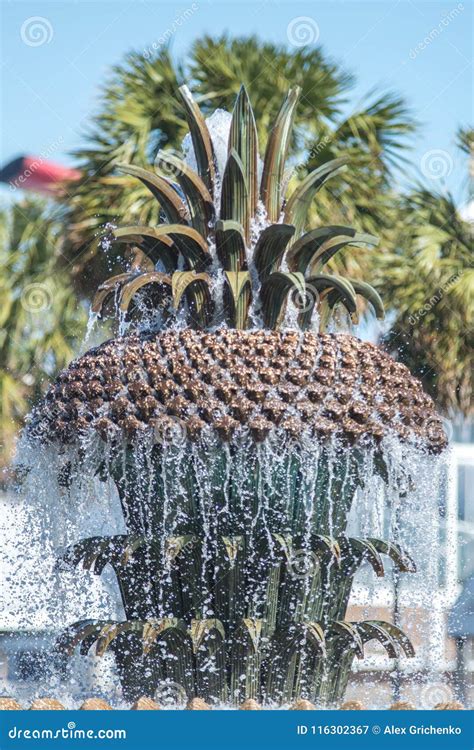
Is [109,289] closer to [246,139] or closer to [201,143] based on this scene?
[201,143]

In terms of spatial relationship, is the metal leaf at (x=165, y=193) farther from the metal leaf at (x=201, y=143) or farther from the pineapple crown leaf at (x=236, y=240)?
the metal leaf at (x=201, y=143)

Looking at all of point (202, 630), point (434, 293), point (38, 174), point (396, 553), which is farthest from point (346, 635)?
point (38, 174)

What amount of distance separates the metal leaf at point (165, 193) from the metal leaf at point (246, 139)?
32cm

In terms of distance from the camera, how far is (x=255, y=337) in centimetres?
409

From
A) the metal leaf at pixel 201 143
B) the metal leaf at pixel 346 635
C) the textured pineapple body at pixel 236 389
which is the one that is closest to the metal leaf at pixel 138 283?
the textured pineapple body at pixel 236 389

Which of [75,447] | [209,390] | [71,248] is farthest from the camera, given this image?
[71,248]

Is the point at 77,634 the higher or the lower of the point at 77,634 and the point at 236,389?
the lower

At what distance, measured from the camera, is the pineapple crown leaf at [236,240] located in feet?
14.5

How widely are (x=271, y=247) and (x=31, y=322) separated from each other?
428 inches

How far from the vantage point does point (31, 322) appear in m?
14.8

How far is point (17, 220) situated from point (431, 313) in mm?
8151

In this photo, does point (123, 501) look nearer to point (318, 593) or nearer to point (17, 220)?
point (318, 593)

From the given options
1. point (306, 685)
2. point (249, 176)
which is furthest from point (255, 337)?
point (306, 685)

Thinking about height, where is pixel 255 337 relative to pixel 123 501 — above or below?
above
